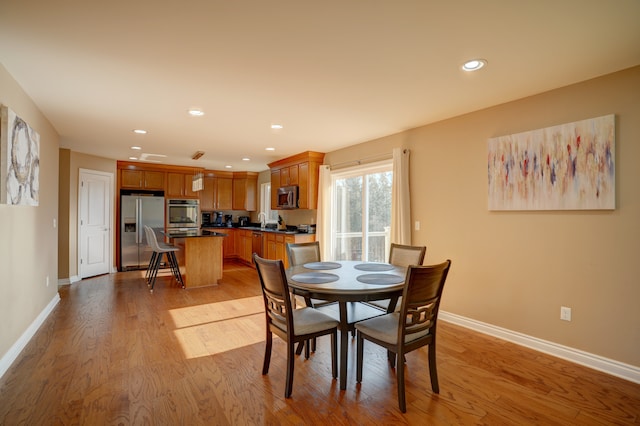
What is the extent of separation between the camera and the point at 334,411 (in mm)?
2002

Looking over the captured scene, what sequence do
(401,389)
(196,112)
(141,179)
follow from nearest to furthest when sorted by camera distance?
(401,389) → (196,112) → (141,179)

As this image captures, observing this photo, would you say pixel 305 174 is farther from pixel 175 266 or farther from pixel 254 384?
pixel 254 384

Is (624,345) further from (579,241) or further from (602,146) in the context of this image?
(602,146)

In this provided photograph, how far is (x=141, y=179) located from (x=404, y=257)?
6395 mm

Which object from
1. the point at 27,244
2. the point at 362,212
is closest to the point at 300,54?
the point at 362,212

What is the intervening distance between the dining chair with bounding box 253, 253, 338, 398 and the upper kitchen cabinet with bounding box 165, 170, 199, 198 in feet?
19.7

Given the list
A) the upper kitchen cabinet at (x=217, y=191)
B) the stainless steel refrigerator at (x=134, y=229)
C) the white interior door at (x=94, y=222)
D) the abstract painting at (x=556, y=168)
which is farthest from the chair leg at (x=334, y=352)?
the upper kitchen cabinet at (x=217, y=191)

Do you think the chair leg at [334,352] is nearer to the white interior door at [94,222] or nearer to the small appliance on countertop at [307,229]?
the small appliance on countertop at [307,229]

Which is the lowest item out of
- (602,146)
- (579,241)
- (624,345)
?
(624,345)

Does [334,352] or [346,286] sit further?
[334,352]

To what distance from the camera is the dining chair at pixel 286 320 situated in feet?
6.97

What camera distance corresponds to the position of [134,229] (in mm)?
6652

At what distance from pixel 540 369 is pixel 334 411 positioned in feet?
5.99

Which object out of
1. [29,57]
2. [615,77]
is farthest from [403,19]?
[29,57]
